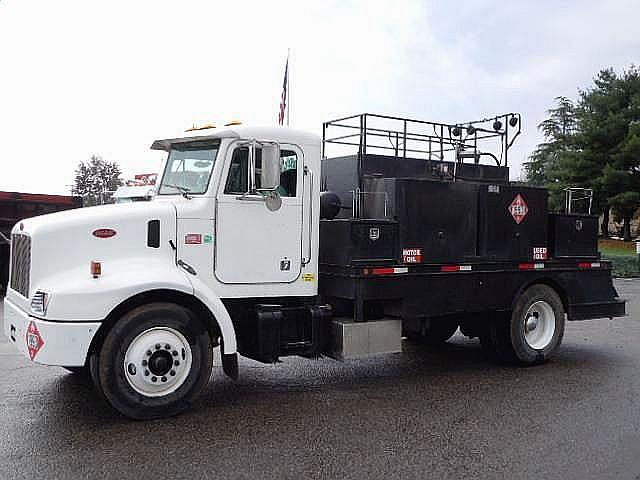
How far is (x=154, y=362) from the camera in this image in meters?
6.25

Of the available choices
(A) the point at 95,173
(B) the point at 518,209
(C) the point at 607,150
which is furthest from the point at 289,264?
(C) the point at 607,150

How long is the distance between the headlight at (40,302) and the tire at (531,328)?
5.58 m

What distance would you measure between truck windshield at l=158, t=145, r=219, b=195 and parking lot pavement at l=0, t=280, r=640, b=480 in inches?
84.4

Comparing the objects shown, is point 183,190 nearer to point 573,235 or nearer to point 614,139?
point 573,235

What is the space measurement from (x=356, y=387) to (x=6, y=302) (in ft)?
12.4

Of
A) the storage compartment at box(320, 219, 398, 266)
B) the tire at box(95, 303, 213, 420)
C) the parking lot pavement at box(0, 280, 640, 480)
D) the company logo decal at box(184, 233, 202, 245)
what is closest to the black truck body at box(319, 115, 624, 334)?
the storage compartment at box(320, 219, 398, 266)

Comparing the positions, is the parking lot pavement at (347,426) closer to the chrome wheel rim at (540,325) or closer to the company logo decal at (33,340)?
the chrome wheel rim at (540,325)

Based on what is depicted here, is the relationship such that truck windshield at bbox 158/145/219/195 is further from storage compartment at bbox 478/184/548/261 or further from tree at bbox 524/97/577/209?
tree at bbox 524/97/577/209

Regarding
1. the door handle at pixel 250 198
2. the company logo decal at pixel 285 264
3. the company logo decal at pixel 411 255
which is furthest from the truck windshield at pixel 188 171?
the company logo decal at pixel 411 255

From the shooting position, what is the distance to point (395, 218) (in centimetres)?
785

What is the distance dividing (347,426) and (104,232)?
280 centimetres

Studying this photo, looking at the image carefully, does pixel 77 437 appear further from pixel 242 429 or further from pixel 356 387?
pixel 356 387

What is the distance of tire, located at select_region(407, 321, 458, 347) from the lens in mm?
9729

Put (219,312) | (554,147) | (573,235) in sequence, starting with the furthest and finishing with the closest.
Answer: (554,147) → (573,235) → (219,312)
